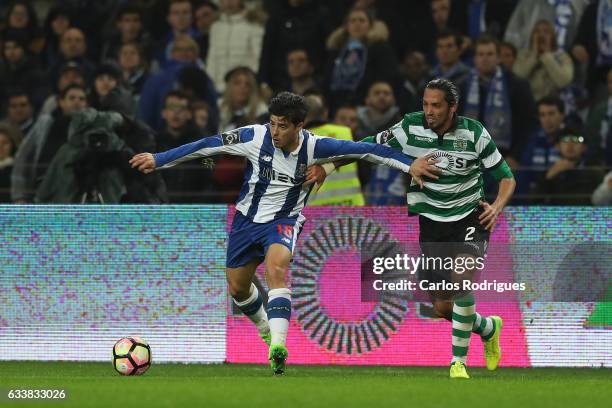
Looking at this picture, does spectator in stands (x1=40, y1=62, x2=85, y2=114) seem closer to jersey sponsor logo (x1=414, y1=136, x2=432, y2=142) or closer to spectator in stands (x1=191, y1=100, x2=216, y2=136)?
spectator in stands (x1=191, y1=100, x2=216, y2=136)

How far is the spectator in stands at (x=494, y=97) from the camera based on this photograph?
17.5m

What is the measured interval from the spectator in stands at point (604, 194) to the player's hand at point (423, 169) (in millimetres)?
3800

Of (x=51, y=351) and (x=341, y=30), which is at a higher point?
(x=341, y=30)

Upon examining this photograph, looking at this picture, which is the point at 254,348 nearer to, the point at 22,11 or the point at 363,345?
the point at 363,345

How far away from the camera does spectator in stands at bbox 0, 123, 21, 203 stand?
1738cm

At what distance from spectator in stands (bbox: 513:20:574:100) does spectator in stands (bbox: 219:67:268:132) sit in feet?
10.4

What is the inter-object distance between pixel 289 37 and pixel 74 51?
3.03 meters

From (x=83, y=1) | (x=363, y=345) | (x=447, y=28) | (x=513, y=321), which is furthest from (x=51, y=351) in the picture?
(x=83, y=1)

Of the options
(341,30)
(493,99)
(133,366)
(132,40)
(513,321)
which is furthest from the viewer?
(132,40)

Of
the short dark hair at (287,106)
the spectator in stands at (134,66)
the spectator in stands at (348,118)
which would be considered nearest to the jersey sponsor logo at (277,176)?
the short dark hair at (287,106)

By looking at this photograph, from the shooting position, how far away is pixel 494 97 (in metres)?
17.5

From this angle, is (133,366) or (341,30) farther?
(341,30)

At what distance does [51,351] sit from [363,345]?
2.88 metres

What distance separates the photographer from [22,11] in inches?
833
